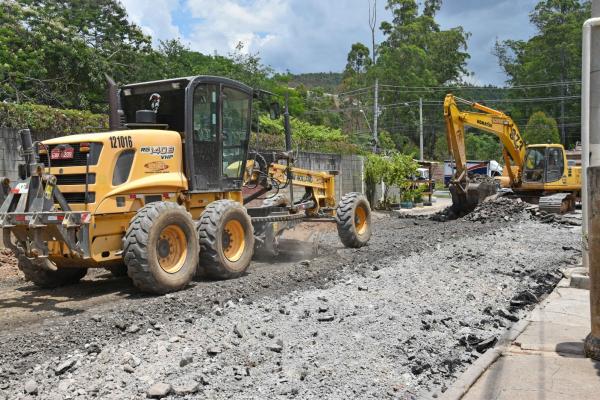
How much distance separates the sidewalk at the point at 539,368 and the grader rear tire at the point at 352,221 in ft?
16.7

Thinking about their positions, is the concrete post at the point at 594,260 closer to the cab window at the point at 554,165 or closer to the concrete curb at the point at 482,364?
the concrete curb at the point at 482,364

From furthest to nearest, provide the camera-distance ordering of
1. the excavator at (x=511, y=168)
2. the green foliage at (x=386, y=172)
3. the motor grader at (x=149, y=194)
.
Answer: the green foliage at (x=386, y=172) < the excavator at (x=511, y=168) < the motor grader at (x=149, y=194)

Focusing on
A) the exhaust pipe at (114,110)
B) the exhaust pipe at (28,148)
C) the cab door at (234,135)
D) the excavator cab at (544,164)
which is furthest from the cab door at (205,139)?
the excavator cab at (544,164)

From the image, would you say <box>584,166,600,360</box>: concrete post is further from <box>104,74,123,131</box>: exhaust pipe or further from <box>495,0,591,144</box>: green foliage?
<box>495,0,591,144</box>: green foliage

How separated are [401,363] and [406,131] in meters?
55.7

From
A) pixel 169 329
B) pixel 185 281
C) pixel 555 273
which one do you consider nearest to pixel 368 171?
pixel 555 273

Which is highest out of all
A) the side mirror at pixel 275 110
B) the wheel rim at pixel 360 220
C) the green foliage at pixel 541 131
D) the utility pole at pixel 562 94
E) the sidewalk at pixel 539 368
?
the utility pole at pixel 562 94

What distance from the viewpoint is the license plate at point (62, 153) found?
277 inches

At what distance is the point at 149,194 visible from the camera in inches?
293

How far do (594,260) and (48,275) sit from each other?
6.54 m

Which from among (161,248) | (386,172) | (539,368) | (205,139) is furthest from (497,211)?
(539,368)

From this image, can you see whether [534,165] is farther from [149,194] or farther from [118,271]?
[149,194]

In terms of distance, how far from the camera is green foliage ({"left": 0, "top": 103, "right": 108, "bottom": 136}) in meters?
10.5

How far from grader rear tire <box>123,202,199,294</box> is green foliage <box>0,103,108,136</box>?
449 cm
